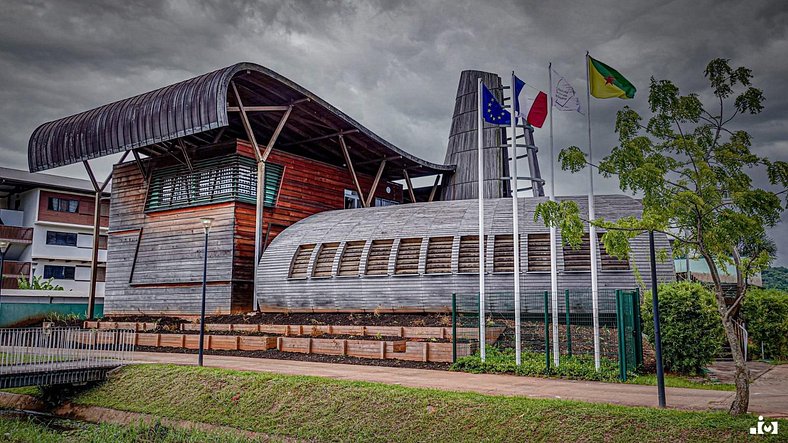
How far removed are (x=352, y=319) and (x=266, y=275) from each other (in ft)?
15.7

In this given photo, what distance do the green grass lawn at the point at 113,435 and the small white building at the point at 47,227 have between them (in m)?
32.5

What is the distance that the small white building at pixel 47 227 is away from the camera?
41781 mm

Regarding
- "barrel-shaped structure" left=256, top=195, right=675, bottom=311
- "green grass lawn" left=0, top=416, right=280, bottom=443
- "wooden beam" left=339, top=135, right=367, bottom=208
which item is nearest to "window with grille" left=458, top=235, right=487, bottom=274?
"barrel-shaped structure" left=256, top=195, right=675, bottom=311

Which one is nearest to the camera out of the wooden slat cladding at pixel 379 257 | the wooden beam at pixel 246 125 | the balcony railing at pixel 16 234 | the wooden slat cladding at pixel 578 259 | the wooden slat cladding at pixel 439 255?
the wooden slat cladding at pixel 578 259

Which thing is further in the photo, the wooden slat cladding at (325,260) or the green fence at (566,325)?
the wooden slat cladding at (325,260)

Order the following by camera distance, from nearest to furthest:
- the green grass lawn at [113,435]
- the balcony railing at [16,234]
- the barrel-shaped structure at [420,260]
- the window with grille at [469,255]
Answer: the green grass lawn at [113,435]
the barrel-shaped structure at [420,260]
the window with grille at [469,255]
the balcony railing at [16,234]

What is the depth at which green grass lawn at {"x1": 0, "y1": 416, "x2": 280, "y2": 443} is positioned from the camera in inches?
443

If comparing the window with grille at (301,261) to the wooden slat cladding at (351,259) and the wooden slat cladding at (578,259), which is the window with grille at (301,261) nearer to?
the wooden slat cladding at (351,259)

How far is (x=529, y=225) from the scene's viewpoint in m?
21.3

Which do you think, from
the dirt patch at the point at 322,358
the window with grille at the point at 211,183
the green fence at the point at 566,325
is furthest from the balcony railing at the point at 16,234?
the green fence at the point at 566,325

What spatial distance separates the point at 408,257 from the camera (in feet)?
72.8

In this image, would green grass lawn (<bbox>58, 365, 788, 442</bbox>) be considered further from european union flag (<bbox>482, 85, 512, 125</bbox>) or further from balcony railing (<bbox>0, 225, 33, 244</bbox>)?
balcony railing (<bbox>0, 225, 33, 244</bbox>)

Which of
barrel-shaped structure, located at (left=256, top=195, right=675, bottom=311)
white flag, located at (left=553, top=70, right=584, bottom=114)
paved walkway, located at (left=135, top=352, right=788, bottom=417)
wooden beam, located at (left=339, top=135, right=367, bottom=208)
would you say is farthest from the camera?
wooden beam, located at (left=339, top=135, right=367, bottom=208)

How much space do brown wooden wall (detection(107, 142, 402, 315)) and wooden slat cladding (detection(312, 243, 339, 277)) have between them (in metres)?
3.88
